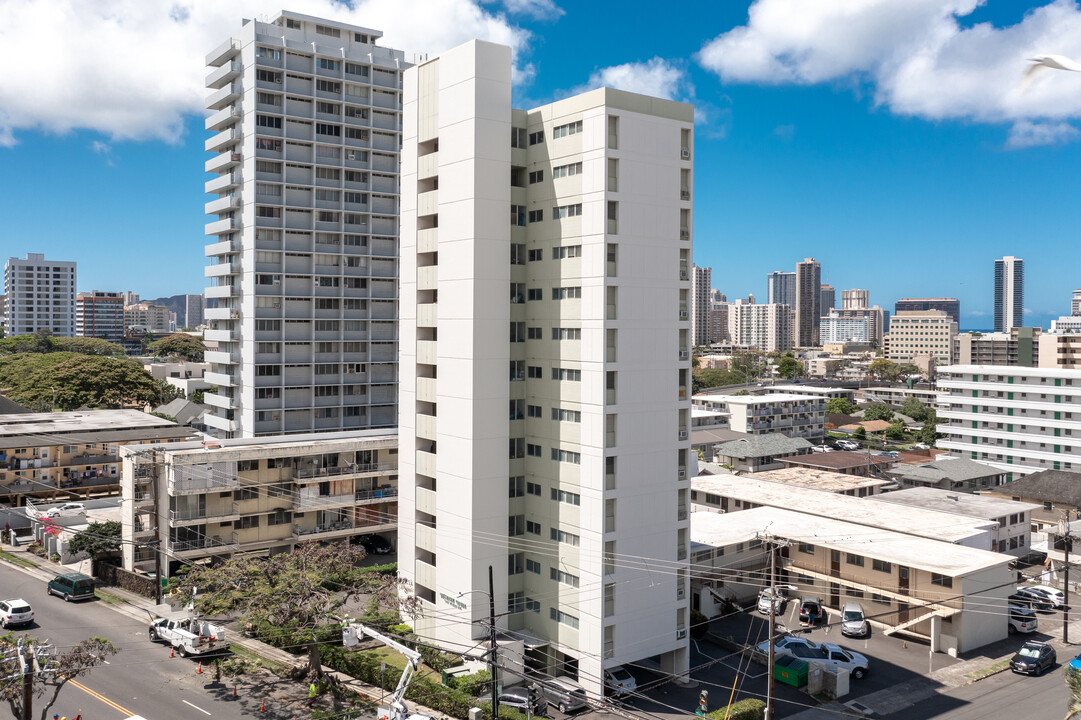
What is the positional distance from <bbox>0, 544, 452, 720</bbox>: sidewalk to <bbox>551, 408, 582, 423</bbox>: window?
15426 mm

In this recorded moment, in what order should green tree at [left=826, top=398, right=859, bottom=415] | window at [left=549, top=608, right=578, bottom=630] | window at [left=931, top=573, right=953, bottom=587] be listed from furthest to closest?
green tree at [left=826, top=398, right=859, bottom=415] → window at [left=931, top=573, right=953, bottom=587] → window at [left=549, top=608, right=578, bottom=630]

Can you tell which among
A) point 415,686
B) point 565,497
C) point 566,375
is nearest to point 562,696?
point 415,686

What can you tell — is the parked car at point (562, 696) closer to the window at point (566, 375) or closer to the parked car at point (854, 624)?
the window at point (566, 375)

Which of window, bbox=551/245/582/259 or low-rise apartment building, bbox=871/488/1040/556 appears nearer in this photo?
window, bbox=551/245/582/259

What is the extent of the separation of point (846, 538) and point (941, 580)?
6.89m

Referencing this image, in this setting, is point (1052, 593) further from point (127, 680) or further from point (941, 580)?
point (127, 680)

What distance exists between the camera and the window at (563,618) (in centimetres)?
4006

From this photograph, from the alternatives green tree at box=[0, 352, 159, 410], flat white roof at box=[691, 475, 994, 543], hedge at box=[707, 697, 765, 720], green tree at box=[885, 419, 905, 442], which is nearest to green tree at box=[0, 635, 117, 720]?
hedge at box=[707, 697, 765, 720]

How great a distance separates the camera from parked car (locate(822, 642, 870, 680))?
134 ft

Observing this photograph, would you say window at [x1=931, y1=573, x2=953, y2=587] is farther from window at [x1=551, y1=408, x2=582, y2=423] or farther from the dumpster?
window at [x1=551, y1=408, x2=582, y2=423]

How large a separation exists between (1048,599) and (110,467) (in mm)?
81665

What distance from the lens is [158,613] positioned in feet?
157

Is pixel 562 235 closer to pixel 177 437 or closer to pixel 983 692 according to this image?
pixel 983 692

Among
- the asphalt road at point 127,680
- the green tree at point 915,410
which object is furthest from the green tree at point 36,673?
the green tree at point 915,410
